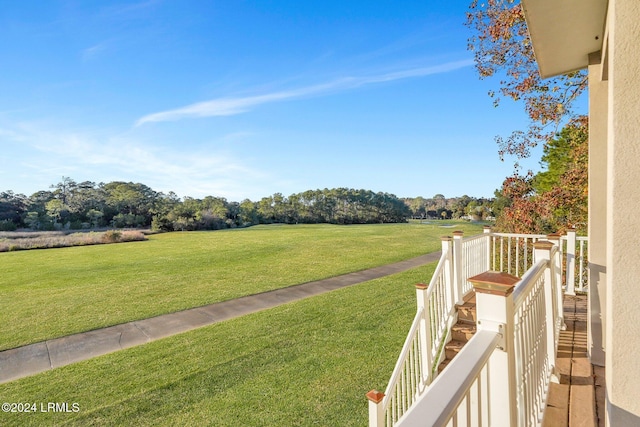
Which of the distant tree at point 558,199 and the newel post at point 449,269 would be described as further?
the distant tree at point 558,199

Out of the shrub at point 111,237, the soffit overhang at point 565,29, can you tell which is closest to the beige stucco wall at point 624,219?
the soffit overhang at point 565,29

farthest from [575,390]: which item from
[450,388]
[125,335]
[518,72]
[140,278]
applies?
[140,278]

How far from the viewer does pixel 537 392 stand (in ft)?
6.48

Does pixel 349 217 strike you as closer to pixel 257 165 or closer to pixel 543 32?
pixel 257 165

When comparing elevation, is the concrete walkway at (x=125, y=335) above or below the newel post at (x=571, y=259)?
below

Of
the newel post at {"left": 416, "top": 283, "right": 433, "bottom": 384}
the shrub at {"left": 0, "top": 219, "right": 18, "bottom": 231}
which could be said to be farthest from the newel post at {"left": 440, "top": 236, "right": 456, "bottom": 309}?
the shrub at {"left": 0, "top": 219, "right": 18, "bottom": 231}

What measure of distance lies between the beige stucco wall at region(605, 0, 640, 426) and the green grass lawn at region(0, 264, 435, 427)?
2586 millimetres

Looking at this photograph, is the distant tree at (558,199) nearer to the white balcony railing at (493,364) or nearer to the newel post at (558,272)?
the newel post at (558,272)

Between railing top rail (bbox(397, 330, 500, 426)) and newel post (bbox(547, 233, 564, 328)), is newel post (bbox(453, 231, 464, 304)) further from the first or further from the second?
railing top rail (bbox(397, 330, 500, 426))

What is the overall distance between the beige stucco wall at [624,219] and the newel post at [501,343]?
42 centimetres

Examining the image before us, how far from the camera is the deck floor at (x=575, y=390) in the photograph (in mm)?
2111

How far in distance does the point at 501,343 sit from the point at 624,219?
722 millimetres

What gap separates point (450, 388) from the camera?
0.77 metres

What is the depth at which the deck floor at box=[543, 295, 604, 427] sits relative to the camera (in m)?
2.11
